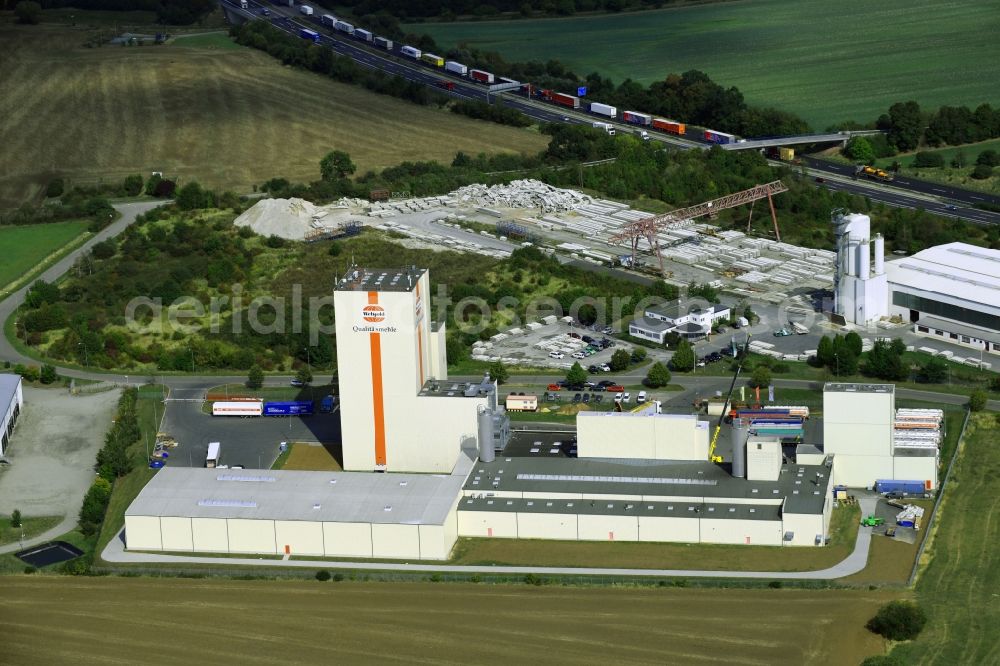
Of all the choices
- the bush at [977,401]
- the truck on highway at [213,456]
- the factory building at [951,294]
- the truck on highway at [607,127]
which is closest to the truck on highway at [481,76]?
the truck on highway at [607,127]

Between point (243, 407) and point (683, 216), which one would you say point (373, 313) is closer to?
point (243, 407)

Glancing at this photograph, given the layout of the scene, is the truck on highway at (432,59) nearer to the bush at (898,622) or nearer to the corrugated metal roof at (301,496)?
the corrugated metal roof at (301,496)

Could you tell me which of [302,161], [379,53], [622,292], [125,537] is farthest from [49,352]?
[379,53]

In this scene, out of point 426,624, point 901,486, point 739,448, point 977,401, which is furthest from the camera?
point 977,401

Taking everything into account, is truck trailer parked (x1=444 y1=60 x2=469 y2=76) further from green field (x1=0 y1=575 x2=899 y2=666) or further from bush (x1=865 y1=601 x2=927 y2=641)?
bush (x1=865 y1=601 x2=927 y2=641)

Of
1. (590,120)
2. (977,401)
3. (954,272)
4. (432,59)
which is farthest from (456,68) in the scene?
(977,401)
